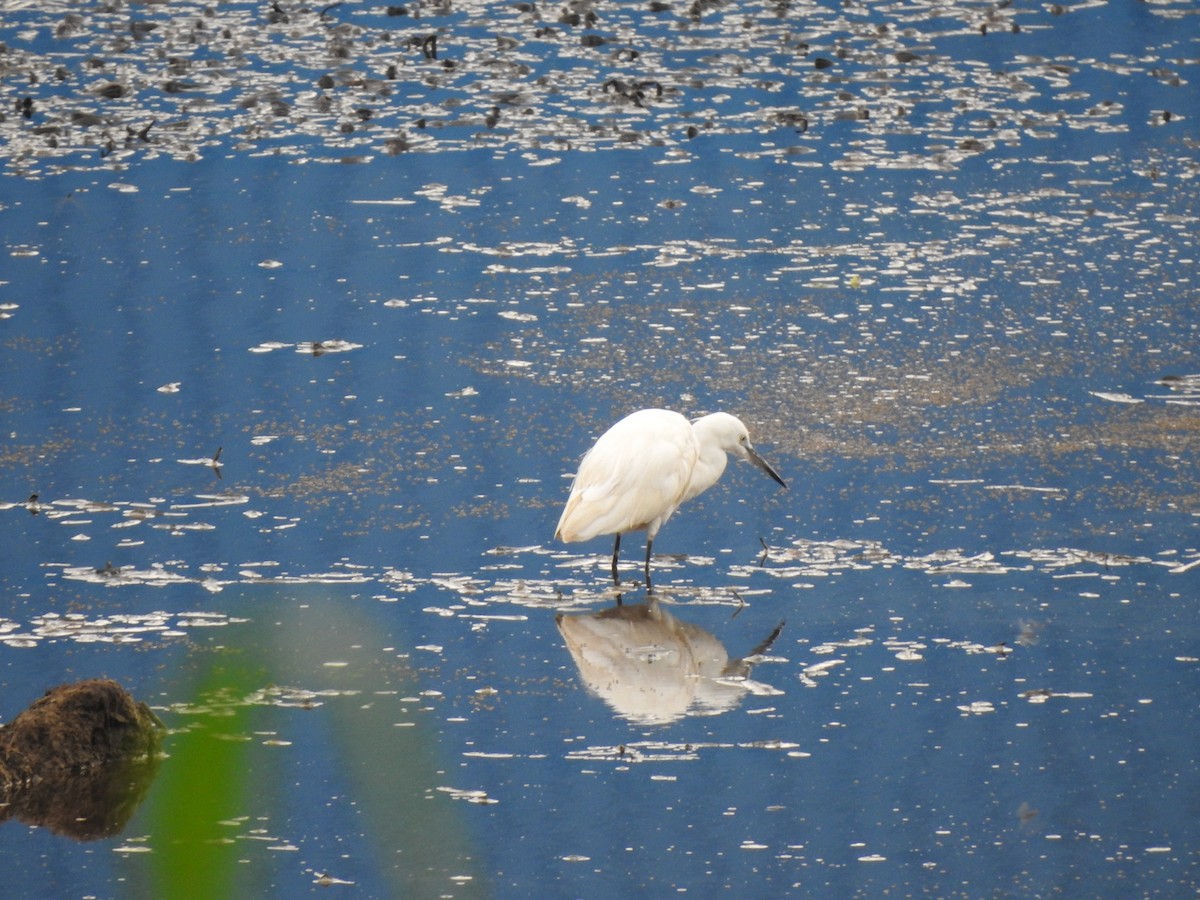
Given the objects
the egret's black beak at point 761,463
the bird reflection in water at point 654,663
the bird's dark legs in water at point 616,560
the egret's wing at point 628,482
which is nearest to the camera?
the bird reflection in water at point 654,663

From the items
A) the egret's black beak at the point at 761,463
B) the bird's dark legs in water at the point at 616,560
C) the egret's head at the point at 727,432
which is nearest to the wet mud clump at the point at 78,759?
the bird's dark legs in water at the point at 616,560

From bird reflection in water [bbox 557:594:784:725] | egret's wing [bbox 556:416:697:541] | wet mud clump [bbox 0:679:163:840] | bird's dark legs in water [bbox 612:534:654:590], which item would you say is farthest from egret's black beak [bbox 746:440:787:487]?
wet mud clump [bbox 0:679:163:840]

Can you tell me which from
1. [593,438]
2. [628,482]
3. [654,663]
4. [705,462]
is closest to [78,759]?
[654,663]

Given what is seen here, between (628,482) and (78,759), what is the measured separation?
7.38 ft

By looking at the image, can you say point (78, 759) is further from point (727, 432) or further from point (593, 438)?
point (593, 438)

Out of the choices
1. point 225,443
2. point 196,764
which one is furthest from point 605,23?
point 196,764

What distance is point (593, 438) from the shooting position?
8.27 metres

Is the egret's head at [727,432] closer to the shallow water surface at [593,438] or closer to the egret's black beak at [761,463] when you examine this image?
the egret's black beak at [761,463]

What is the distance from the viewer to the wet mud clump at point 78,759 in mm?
5188

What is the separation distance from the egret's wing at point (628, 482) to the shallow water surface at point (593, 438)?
0.92 feet

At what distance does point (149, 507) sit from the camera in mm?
A: 7555

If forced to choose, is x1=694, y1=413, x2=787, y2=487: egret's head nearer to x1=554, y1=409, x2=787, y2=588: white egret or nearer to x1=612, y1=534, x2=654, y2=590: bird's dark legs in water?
x1=554, y1=409, x2=787, y2=588: white egret

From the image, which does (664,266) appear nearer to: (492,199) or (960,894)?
(492,199)

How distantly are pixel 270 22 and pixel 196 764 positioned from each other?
15380 mm
